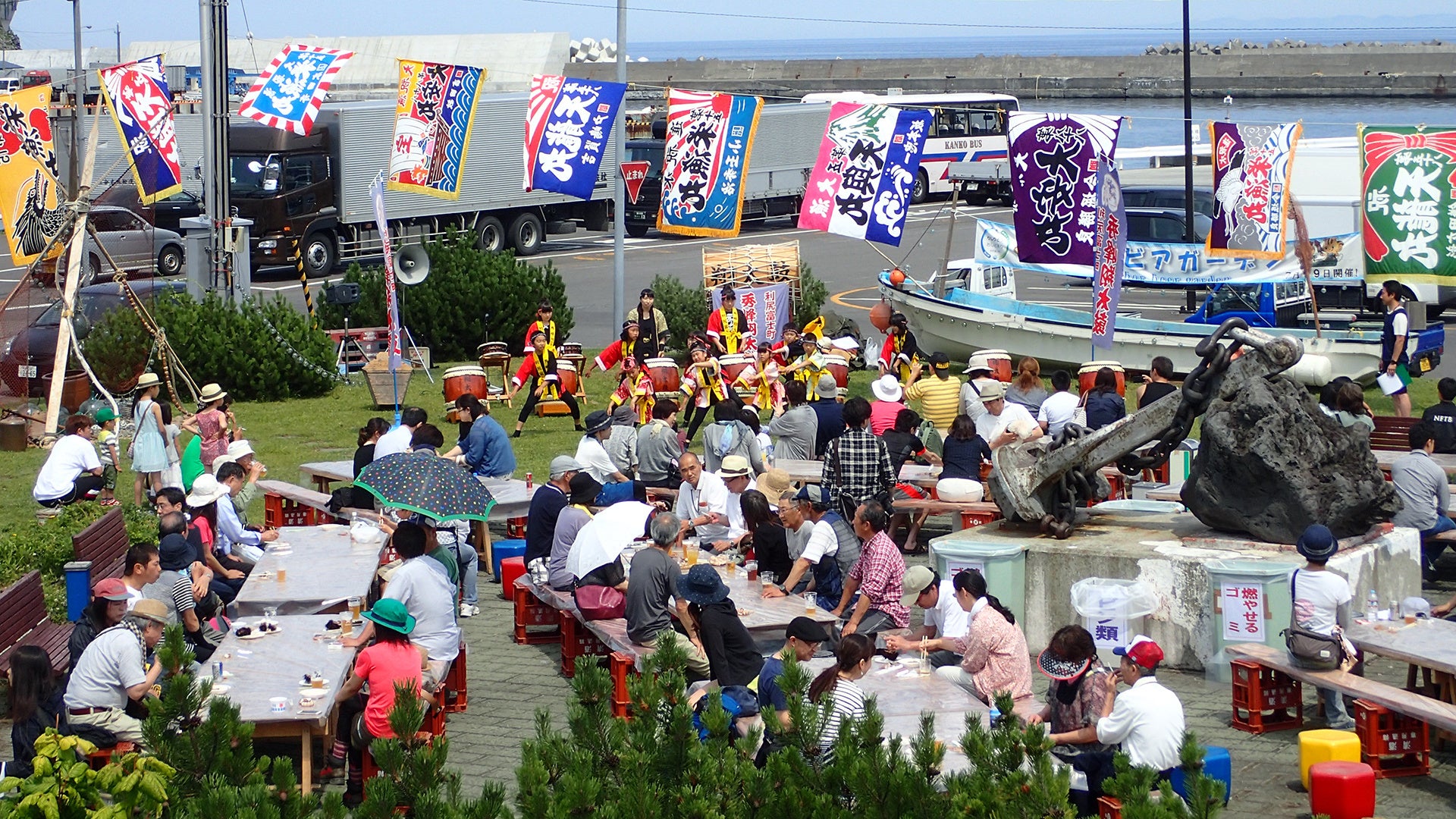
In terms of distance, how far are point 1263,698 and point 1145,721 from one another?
80.5 inches

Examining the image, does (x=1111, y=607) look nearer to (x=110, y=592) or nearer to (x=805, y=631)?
(x=805, y=631)

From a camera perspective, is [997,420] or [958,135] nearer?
[997,420]

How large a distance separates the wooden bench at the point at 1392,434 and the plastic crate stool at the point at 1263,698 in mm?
6092

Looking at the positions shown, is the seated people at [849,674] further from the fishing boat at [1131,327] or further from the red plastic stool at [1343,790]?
the fishing boat at [1131,327]

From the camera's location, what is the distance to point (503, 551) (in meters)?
12.9

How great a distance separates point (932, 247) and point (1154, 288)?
7.87 meters

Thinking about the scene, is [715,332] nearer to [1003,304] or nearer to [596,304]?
[1003,304]

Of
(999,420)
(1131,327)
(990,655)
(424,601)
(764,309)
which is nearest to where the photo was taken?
(990,655)

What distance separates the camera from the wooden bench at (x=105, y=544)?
1108 cm

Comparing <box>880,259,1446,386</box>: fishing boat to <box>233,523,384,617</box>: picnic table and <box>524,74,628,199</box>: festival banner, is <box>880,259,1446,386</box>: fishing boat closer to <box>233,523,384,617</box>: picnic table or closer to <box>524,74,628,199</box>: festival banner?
<box>524,74,628,199</box>: festival banner

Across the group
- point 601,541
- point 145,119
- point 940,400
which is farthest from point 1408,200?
point 145,119

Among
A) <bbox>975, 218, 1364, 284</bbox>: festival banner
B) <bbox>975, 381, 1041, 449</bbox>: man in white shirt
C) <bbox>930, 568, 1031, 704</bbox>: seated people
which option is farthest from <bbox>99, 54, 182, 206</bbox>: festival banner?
<bbox>930, 568, 1031, 704</bbox>: seated people

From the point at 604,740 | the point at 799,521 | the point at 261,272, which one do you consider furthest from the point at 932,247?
the point at 604,740

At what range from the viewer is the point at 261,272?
110 ft
